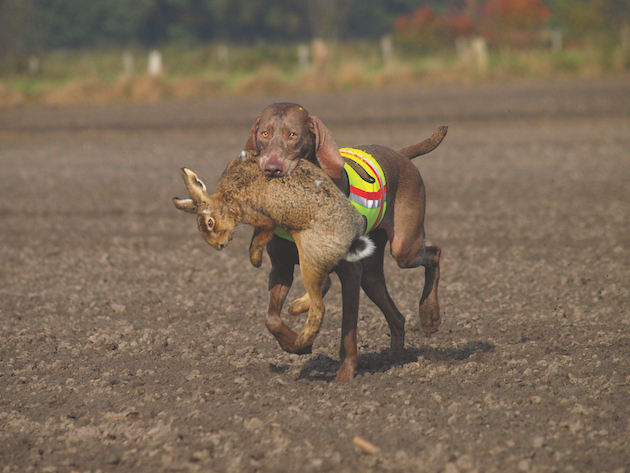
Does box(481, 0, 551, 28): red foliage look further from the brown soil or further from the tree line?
the brown soil

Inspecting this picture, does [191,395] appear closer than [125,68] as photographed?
Yes

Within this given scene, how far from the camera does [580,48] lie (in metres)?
34.9

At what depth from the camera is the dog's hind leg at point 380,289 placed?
563 cm

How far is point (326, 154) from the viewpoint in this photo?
464 centimetres

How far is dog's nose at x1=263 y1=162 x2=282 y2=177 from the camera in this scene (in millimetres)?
4387

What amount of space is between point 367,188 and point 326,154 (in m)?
0.42

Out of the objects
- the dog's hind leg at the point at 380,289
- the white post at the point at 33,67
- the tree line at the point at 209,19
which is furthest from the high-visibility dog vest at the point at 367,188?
the tree line at the point at 209,19

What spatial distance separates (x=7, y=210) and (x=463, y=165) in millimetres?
7496

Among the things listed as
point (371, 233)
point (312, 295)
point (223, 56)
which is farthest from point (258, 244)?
point (223, 56)

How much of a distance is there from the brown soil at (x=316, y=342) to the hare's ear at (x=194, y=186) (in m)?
1.29

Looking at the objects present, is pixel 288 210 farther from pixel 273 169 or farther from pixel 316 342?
pixel 316 342

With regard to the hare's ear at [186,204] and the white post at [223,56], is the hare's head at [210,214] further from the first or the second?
the white post at [223,56]

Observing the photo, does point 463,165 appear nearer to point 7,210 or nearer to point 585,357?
point 7,210

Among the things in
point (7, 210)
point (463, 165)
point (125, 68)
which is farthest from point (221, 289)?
point (125, 68)
